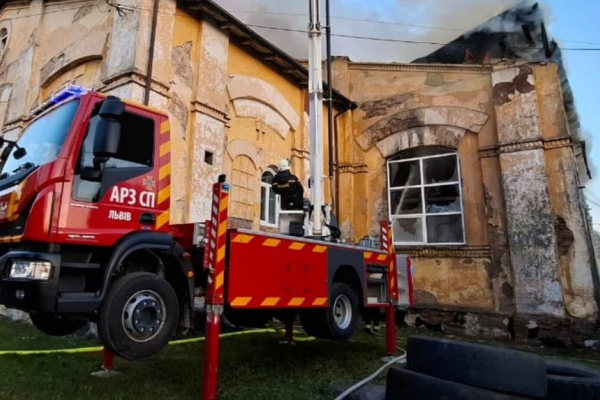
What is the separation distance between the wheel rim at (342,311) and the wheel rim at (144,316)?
2.36 m

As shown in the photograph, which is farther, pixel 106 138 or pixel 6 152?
pixel 6 152

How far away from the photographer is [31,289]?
3195mm

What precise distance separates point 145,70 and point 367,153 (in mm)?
7359

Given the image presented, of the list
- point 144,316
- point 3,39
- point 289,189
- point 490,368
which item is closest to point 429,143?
point 289,189

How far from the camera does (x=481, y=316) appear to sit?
9.95 metres

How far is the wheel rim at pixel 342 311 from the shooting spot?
5.35 meters

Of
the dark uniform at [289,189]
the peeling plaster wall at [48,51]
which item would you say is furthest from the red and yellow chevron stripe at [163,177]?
the peeling plaster wall at [48,51]

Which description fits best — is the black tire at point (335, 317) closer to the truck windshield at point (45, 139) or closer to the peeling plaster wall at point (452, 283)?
the truck windshield at point (45, 139)

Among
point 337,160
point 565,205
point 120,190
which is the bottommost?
point 120,190

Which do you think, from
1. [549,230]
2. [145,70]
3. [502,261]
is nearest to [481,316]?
[502,261]

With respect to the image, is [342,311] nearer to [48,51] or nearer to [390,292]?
[390,292]

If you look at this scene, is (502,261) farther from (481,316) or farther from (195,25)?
(195,25)

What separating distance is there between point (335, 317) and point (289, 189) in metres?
2.49

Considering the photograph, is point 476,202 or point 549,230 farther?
point 476,202
